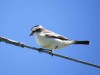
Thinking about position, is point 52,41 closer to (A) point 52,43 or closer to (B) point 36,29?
(A) point 52,43

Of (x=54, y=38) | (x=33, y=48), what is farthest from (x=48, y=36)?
(x=33, y=48)

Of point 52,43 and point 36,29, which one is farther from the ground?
point 36,29

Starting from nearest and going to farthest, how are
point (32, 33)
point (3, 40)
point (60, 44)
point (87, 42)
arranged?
point (3, 40) < point (87, 42) < point (60, 44) < point (32, 33)

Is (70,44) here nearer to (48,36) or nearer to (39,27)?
(48,36)

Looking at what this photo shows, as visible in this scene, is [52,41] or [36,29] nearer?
[52,41]

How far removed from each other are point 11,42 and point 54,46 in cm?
454

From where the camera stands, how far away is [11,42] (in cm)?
705

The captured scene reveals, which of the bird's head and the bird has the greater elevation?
the bird's head

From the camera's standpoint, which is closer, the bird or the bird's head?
the bird

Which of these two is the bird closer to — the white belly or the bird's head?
the white belly

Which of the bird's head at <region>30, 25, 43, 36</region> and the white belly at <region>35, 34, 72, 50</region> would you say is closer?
the white belly at <region>35, 34, 72, 50</region>

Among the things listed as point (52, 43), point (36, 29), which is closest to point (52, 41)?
point (52, 43)

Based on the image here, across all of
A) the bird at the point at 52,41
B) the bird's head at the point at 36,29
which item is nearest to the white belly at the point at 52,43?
the bird at the point at 52,41

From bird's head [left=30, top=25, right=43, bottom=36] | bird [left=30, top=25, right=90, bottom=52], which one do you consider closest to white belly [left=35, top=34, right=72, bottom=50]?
bird [left=30, top=25, right=90, bottom=52]
